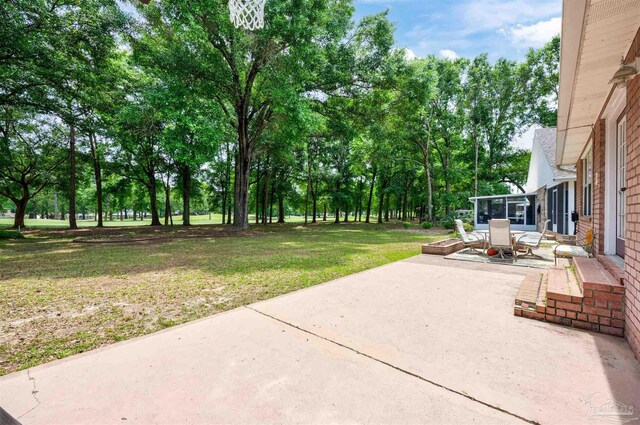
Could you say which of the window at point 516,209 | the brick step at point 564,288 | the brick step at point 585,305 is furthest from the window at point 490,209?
the brick step at point 585,305

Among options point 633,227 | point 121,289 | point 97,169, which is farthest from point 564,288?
point 97,169

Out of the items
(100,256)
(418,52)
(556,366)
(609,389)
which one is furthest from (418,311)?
(418,52)

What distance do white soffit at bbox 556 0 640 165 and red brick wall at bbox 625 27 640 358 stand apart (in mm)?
228

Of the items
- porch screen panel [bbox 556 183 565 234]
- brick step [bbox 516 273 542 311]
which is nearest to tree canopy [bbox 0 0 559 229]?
porch screen panel [bbox 556 183 565 234]

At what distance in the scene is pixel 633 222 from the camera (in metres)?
2.74

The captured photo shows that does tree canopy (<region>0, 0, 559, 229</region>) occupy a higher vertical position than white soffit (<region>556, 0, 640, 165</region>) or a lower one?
higher

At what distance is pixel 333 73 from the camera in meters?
15.4

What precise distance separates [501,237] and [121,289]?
8.75 meters

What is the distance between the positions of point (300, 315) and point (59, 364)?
7.73ft

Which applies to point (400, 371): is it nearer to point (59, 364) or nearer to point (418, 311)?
point (418, 311)

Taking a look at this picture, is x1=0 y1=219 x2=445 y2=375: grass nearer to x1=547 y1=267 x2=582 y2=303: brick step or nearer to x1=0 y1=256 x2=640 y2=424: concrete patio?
x1=0 y1=256 x2=640 y2=424: concrete patio

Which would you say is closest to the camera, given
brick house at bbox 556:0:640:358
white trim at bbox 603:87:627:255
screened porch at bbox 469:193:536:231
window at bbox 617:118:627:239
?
brick house at bbox 556:0:640:358

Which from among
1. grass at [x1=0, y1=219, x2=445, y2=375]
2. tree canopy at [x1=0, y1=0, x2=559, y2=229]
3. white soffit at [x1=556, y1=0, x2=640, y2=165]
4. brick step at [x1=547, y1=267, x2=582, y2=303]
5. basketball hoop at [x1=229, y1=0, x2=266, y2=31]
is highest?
tree canopy at [x1=0, y1=0, x2=559, y2=229]

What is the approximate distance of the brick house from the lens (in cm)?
262
